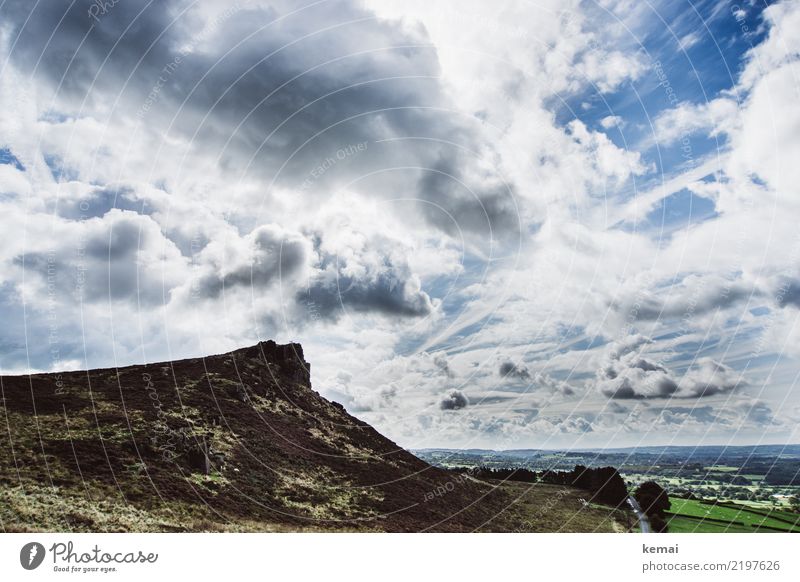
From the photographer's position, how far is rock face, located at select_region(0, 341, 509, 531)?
40425mm

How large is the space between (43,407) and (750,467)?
116 m

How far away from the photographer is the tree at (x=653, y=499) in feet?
226

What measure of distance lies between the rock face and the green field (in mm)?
23825

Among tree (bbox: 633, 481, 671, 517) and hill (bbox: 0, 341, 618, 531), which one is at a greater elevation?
hill (bbox: 0, 341, 618, 531)

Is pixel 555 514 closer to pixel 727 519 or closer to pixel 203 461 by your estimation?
pixel 727 519

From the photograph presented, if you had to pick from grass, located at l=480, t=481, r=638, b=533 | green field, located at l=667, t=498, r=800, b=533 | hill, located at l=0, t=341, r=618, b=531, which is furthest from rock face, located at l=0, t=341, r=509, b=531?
green field, located at l=667, t=498, r=800, b=533

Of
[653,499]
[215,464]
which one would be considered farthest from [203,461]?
[653,499]
